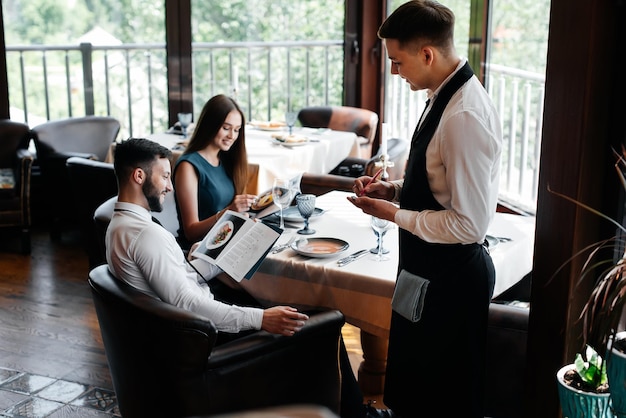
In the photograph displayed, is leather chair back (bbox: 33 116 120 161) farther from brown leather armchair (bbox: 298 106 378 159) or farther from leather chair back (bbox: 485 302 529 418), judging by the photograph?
leather chair back (bbox: 485 302 529 418)

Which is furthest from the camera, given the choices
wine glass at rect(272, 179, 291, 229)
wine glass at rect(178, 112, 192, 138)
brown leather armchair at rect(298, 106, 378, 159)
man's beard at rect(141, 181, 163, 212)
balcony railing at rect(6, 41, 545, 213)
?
brown leather armchair at rect(298, 106, 378, 159)

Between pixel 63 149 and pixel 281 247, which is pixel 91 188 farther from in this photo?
pixel 281 247

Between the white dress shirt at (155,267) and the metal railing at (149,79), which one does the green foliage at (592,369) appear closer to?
the white dress shirt at (155,267)

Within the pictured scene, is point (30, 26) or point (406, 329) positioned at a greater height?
point (30, 26)

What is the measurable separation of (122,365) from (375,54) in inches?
192

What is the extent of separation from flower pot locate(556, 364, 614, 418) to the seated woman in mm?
1635

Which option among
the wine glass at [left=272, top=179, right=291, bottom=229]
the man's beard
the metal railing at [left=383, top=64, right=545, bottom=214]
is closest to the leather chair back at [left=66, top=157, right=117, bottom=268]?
the wine glass at [left=272, top=179, right=291, bottom=229]

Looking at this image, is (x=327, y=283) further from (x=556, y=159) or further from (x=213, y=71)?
(x=213, y=71)

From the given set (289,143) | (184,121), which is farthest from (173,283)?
(184,121)

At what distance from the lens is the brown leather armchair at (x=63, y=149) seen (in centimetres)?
522

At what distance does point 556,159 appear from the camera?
2180 mm

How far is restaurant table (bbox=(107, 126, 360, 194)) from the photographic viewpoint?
458cm

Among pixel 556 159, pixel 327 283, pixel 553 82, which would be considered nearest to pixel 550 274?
pixel 556 159

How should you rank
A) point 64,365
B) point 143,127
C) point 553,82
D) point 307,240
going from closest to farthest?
point 553,82 → point 307,240 → point 64,365 → point 143,127
